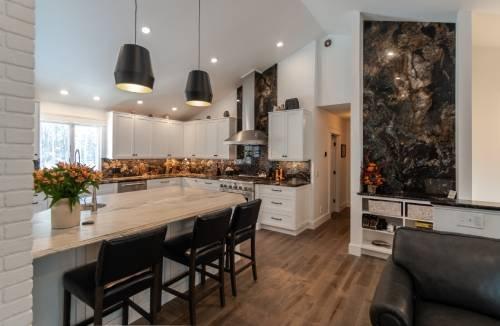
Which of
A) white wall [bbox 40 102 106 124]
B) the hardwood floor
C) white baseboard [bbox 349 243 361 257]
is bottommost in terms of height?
the hardwood floor

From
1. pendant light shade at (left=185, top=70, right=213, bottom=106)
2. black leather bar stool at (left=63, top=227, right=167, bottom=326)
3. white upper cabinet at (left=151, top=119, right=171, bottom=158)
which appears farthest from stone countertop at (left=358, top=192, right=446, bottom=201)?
white upper cabinet at (left=151, top=119, right=171, bottom=158)

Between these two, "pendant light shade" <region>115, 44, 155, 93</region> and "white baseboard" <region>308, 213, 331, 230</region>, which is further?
"white baseboard" <region>308, 213, 331, 230</region>

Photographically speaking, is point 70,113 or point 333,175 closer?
point 70,113

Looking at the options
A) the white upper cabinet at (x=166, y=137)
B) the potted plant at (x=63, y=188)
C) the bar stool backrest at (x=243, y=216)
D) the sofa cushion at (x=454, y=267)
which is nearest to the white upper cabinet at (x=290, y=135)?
the white upper cabinet at (x=166, y=137)

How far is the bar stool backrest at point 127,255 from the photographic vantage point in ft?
4.92

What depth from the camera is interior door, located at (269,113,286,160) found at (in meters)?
5.20

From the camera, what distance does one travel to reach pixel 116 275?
157cm

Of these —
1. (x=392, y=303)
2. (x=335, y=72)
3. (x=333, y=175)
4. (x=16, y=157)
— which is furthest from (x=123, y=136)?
(x=392, y=303)

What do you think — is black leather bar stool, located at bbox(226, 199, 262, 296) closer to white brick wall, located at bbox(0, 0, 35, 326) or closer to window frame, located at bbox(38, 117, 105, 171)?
white brick wall, located at bbox(0, 0, 35, 326)

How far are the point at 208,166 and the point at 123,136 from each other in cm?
228

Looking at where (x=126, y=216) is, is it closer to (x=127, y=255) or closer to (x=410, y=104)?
(x=127, y=255)

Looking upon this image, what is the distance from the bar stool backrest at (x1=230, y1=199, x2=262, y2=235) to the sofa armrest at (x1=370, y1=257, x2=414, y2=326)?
1.33 m

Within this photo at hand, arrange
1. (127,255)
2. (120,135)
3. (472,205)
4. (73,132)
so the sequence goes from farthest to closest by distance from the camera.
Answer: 1. (120,135)
2. (73,132)
3. (472,205)
4. (127,255)

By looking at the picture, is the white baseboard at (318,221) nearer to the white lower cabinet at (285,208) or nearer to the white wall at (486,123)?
the white lower cabinet at (285,208)
